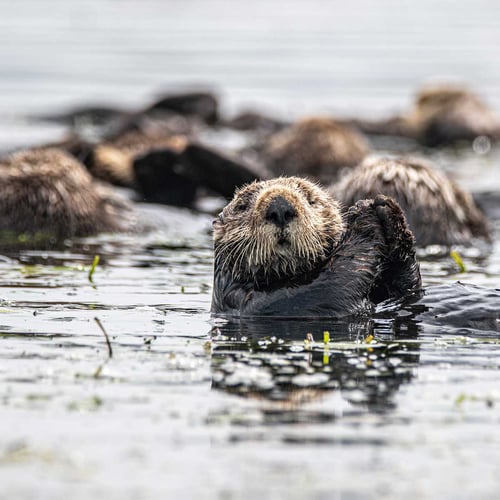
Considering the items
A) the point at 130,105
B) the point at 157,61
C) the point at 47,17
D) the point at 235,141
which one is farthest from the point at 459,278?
the point at 47,17

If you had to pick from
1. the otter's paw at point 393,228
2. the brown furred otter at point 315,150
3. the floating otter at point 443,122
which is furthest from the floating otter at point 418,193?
the floating otter at point 443,122

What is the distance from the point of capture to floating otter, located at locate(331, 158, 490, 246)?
9164 millimetres

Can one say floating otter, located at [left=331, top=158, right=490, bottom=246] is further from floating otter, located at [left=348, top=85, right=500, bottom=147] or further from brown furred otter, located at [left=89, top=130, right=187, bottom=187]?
floating otter, located at [left=348, top=85, right=500, bottom=147]

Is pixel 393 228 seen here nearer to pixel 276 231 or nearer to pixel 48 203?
pixel 276 231

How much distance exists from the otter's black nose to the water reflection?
0.53 meters

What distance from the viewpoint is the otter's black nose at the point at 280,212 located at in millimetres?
5875

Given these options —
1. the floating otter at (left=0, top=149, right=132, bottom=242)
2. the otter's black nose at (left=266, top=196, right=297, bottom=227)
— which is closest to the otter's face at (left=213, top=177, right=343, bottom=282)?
the otter's black nose at (left=266, top=196, right=297, bottom=227)

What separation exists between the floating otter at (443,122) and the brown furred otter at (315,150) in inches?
152

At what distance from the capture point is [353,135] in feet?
47.4

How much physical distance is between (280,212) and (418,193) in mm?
3547

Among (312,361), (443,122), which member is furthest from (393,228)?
(443,122)

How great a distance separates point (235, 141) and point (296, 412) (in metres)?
13.1

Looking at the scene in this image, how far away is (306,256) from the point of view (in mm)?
6199

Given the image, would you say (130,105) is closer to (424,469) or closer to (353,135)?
(353,135)
